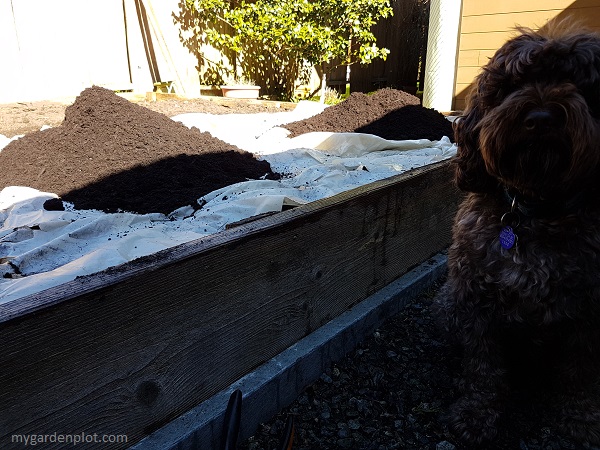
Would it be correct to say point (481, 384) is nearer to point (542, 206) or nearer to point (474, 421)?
point (474, 421)

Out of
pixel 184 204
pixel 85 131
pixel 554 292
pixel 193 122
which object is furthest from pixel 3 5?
pixel 554 292

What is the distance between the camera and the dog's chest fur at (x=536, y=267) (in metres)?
1.50

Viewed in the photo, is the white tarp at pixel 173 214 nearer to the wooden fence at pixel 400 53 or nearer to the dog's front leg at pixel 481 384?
the dog's front leg at pixel 481 384

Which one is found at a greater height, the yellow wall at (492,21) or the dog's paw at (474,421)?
the yellow wall at (492,21)

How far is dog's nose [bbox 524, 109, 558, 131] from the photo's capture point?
52.4 inches

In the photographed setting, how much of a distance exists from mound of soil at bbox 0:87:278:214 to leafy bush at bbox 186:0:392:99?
18.2ft

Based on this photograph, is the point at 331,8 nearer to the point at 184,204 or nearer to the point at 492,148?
the point at 184,204

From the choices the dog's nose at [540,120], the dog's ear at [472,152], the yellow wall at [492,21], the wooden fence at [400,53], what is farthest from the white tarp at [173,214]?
the wooden fence at [400,53]

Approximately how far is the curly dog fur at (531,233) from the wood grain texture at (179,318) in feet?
1.75

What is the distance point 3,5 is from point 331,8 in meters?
5.42

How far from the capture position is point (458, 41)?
6.73 meters

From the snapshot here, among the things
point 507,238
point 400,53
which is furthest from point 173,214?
point 400,53

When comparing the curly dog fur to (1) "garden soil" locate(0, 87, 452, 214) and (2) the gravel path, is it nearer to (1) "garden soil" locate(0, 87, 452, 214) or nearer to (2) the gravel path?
(2) the gravel path

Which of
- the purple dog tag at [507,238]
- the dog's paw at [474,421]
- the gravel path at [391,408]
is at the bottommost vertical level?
the gravel path at [391,408]
